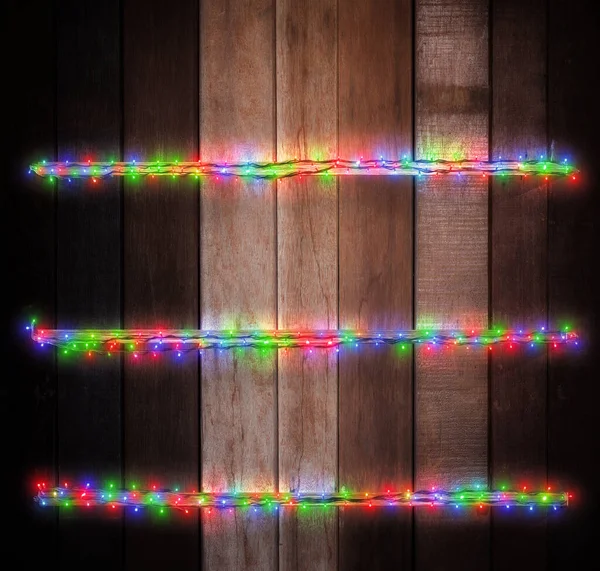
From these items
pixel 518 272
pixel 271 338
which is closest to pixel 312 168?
pixel 271 338

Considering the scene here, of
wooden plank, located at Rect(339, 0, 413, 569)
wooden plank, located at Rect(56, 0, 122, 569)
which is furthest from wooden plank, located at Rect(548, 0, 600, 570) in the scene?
wooden plank, located at Rect(56, 0, 122, 569)

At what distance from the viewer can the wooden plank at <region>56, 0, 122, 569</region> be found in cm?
124

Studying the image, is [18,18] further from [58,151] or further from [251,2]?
[251,2]

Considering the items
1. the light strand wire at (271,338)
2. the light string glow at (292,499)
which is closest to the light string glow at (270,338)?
the light strand wire at (271,338)

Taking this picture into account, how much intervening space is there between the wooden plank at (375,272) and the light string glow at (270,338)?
0.04 m

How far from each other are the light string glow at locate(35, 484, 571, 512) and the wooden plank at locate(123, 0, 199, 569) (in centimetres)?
4

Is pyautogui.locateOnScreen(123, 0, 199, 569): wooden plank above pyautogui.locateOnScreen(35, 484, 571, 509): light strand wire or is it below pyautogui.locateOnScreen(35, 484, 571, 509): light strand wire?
above

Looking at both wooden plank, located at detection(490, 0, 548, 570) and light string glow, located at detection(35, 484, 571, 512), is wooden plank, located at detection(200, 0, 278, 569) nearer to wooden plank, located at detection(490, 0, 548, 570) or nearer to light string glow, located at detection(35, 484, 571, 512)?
light string glow, located at detection(35, 484, 571, 512)

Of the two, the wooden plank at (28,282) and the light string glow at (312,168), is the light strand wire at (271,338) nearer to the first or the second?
the wooden plank at (28,282)

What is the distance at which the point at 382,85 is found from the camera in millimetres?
1230

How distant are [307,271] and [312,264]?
0.02 metres

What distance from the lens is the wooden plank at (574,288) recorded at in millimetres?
1241

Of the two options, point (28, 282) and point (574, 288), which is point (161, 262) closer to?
point (28, 282)

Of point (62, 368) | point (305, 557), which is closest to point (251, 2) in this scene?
point (62, 368)
